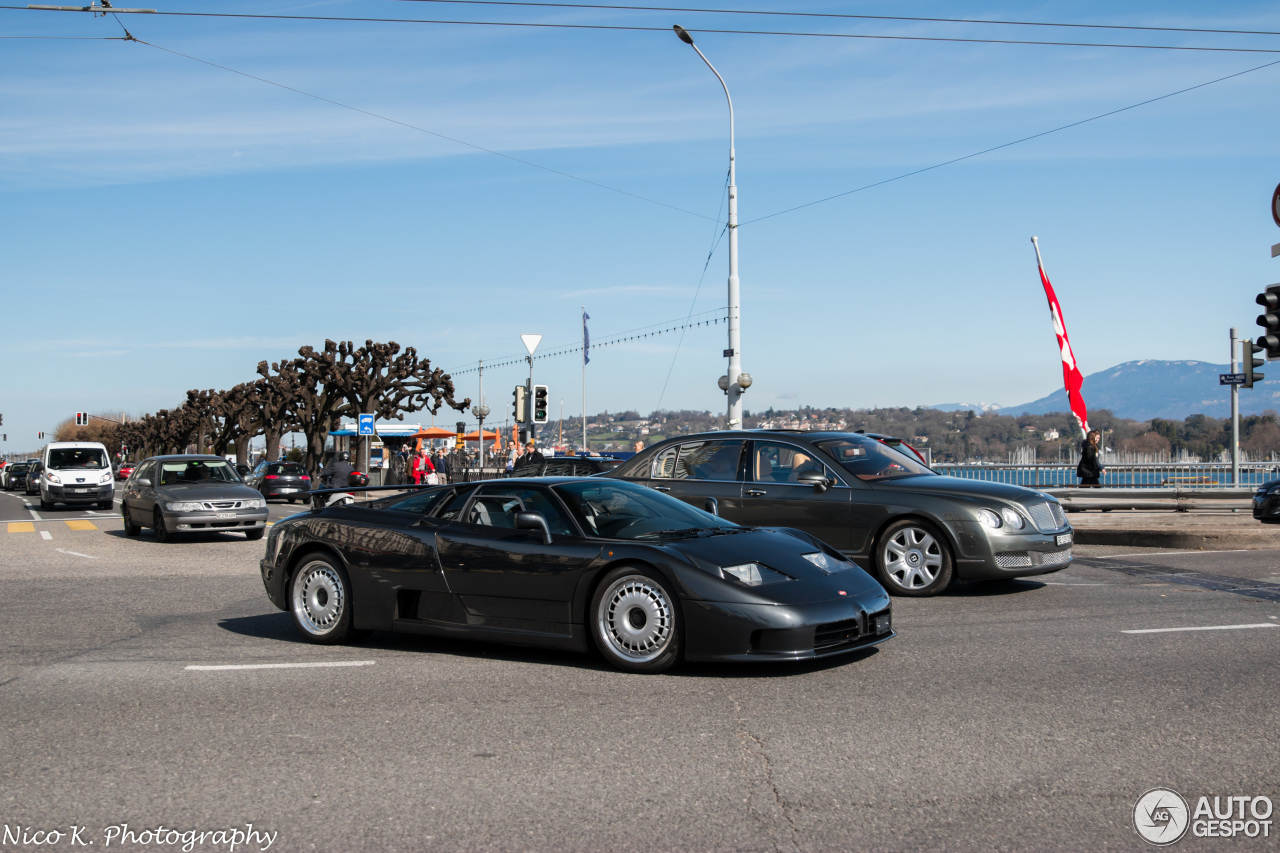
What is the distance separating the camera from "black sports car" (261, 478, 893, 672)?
20.5 feet

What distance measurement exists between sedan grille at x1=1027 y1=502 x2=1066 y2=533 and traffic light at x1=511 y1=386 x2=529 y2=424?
19.9 meters

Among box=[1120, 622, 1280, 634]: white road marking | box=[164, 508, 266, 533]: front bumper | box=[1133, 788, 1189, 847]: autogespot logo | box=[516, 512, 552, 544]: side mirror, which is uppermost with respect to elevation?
box=[516, 512, 552, 544]: side mirror

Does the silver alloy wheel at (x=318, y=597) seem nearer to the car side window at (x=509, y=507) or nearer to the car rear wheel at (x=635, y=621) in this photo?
the car side window at (x=509, y=507)

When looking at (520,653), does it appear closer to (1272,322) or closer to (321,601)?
(321,601)

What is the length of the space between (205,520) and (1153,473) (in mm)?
25062

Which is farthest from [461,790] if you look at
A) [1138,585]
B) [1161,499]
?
[1161,499]

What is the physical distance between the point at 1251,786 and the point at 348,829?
3.44m

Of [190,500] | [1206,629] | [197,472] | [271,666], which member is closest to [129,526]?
[197,472]

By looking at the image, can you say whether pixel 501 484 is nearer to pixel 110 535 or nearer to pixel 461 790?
pixel 461 790

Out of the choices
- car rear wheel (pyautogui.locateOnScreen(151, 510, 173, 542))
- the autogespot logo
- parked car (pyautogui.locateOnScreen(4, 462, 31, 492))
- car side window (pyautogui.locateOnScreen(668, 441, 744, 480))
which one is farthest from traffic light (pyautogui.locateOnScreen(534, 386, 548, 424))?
parked car (pyautogui.locateOnScreen(4, 462, 31, 492))

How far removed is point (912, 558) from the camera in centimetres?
986

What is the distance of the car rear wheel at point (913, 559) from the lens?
972 centimetres

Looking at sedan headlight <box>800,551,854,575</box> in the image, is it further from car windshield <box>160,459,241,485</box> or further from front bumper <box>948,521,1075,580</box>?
car windshield <box>160,459,241,485</box>

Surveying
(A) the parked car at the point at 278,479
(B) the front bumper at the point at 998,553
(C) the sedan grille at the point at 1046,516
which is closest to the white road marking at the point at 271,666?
(B) the front bumper at the point at 998,553
